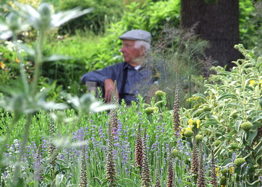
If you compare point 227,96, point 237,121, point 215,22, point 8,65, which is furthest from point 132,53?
point 237,121

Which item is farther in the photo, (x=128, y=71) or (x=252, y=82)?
(x=128, y=71)

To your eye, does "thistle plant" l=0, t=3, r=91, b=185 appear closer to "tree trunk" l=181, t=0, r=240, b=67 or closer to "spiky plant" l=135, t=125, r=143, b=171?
"spiky plant" l=135, t=125, r=143, b=171

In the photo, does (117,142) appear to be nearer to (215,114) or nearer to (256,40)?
(215,114)

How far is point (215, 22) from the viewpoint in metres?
8.04

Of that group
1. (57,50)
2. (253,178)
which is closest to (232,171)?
(253,178)

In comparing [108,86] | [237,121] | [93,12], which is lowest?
[93,12]

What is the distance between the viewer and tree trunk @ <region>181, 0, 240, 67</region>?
7980mm

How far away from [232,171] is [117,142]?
2.75ft

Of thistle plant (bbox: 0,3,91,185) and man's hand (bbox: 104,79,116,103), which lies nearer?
thistle plant (bbox: 0,3,91,185)

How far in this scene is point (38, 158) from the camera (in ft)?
9.68

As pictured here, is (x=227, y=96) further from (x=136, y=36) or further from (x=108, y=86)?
(x=136, y=36)

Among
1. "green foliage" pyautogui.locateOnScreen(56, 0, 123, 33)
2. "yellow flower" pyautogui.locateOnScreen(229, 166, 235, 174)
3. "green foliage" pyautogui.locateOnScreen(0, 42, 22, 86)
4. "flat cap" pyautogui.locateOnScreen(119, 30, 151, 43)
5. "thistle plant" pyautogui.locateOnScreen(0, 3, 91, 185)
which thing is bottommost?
"green foliage" pyautogui.locateOnScreen(56, 0, 123, 33)

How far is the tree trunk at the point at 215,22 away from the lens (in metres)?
7.98

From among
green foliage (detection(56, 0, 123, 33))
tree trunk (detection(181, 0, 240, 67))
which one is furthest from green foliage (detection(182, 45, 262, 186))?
green foliage (detection(56, 0, 123, 33))
